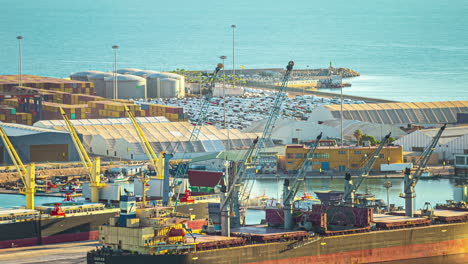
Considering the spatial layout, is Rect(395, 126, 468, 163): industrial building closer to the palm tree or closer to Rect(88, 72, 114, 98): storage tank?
the palm tree

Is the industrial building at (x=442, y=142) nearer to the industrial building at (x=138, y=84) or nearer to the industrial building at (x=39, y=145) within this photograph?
the industrial building at (x=39, y=145)

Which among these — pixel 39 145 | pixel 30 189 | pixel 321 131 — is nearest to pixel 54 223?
pixel 30 189

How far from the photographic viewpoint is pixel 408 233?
47938 mm

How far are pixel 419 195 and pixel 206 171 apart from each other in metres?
11.9

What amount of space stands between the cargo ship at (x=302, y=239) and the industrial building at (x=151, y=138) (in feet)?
99.8

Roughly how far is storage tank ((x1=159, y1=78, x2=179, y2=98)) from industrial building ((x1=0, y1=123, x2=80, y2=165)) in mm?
44332

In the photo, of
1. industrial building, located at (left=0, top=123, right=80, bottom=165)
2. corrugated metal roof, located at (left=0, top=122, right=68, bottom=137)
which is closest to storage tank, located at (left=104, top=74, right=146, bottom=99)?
corrugated metal roof, located at (left=0, top=122, right=68, bottom=137)

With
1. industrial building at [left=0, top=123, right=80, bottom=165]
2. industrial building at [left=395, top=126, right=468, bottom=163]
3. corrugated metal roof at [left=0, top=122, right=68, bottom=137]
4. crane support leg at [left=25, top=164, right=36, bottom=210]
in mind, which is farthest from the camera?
industrial building at [left=395, top=126, right=468, bottom=163]

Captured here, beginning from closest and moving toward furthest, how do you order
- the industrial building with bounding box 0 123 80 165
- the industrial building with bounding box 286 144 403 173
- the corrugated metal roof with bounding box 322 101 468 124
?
the industrial building with bounding box 0 123 80 165, the industrial building with bounding box 286 144 403 173, the corrugated metal roof with bounding box 322 101 468 124

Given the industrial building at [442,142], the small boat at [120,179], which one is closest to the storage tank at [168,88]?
the industrial building at [442,142]

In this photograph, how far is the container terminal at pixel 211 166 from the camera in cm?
4300

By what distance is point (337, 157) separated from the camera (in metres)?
76.4

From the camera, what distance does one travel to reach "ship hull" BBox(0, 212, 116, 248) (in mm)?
47688

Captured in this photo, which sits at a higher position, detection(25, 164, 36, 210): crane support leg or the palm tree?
the palm tree
